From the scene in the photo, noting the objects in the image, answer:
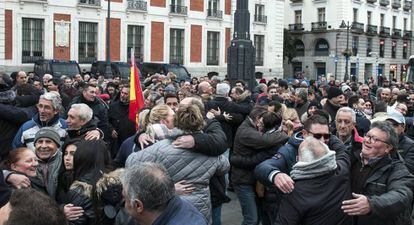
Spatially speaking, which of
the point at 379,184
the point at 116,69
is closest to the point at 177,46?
the point at 116,69

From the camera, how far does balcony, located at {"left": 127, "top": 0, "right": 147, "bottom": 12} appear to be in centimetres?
3409

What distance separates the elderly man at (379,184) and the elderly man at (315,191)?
110 millimetres

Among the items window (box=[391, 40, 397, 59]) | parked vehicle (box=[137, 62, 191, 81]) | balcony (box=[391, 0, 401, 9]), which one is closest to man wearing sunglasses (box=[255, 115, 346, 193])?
parked vehicle (box=[137, 62, 191, 81])

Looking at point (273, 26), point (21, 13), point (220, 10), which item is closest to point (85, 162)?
point (21, 13)

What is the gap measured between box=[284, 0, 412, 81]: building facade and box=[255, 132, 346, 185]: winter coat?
153 ft

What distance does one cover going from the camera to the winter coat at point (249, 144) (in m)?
5.50

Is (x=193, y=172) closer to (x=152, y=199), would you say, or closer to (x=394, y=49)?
(x=152, y=199)

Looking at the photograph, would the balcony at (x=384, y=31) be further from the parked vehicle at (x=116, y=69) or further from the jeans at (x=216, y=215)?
the jeans at (x=216, y=215)

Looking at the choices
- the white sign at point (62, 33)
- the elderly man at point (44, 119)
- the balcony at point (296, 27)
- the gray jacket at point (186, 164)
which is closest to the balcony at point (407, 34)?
the balcony at point (296, 27)

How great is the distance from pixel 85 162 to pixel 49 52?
2834cm

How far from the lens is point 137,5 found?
113 feet

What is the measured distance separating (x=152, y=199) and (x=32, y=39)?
1151 inches

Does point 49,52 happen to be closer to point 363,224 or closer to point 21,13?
point 21,13

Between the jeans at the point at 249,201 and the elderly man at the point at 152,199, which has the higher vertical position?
the elderly man at the point at 152,199
